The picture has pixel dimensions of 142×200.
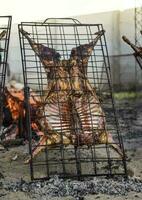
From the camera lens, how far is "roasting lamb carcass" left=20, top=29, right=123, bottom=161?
7.95 m

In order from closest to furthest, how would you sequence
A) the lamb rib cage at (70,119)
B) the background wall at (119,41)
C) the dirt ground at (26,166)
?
the dirt ground at (26,166) → the lamb rib cage at (70,119) → the background wall at (119,41)

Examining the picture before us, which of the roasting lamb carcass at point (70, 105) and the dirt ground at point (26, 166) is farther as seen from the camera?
the roasting lamb carcass at point (70, 105)

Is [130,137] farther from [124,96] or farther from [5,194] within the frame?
[124,96]

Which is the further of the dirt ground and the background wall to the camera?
the background wall

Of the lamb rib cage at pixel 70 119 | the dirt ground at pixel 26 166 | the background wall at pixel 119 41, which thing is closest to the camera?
the dirt ground at pixel 26 166

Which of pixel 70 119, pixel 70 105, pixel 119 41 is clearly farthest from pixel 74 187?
pixel 119 41

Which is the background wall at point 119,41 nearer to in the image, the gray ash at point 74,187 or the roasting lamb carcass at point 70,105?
the roasting lamb carcass at point 70,105

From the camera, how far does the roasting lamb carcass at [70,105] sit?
7945mm

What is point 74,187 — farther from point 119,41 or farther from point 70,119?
point 119,41

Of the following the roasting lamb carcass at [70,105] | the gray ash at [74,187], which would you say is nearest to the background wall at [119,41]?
the roasting lamb carcass at [70,105]

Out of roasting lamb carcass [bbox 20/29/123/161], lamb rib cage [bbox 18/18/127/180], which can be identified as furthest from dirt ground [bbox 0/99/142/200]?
roasting lamb carcass [bbox 20/29/123/161]

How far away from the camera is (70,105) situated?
8.37 meters

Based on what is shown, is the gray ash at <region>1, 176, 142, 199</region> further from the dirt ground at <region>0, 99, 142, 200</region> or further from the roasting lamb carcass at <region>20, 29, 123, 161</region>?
the roasting lamb carcass at <region>20, 29, 123, 161</region>

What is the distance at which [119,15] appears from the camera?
21578mm
